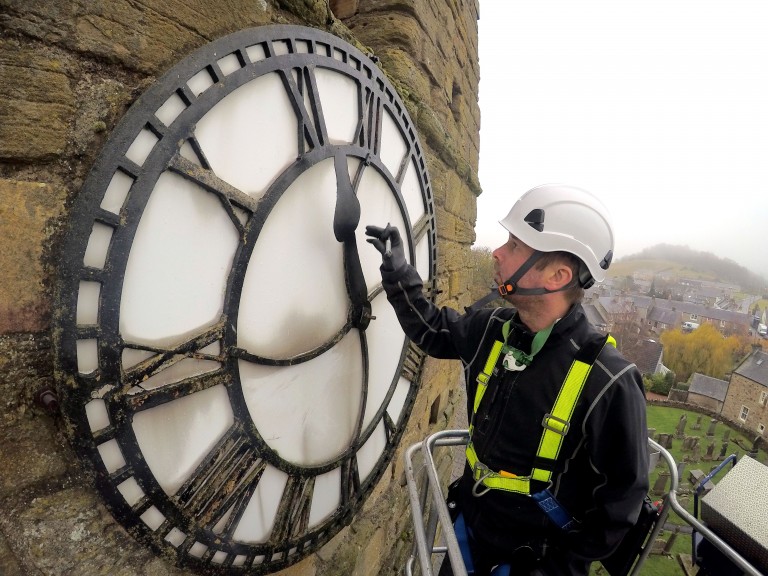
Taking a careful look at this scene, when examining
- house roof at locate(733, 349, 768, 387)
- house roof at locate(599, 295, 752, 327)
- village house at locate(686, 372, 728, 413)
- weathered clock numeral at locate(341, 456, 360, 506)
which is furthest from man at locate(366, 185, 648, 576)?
house roof at locate(599, 295, 752, 327)

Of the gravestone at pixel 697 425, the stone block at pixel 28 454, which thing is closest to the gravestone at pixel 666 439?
the gravestone at pixel 697 425

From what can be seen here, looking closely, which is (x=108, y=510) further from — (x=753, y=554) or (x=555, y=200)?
(x=753, y=554)

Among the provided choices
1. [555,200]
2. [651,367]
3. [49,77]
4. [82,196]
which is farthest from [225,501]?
[651,367]

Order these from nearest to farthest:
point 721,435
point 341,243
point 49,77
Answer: point 49,77 → point 341,243 → point 721,435

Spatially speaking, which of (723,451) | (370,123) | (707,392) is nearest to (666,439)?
(723,451)

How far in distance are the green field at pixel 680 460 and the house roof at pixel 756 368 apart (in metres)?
3.00

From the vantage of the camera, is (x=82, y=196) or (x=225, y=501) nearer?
(x=82, y=196)

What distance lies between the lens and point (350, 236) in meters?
1.32

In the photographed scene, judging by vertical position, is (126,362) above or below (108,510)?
above

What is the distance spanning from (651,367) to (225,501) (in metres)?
31.7

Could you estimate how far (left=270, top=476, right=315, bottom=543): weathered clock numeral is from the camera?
3.90 feet

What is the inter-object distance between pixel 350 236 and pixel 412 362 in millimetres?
846

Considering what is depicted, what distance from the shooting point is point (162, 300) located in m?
0.83

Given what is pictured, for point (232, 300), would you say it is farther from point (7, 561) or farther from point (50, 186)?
point (7, 561)
